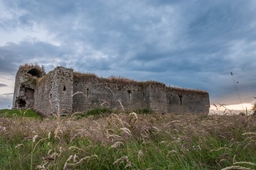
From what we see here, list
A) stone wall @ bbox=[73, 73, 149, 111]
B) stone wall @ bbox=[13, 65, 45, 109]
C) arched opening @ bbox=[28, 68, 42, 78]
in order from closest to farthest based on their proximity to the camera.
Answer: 1. stone wall @ bbox=[73, 73, 149, 111]
2. stone wall @ bbox=[13, 65, 45, 109]
3. arched opening @ bbox=[28, 68, 42, 78]

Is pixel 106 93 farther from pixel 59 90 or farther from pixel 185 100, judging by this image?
pixel 185 100

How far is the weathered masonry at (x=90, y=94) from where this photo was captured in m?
20.3

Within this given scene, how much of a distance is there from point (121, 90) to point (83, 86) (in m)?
4.72

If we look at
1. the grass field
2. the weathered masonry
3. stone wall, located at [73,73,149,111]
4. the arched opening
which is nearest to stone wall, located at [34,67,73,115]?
the weathered masonry

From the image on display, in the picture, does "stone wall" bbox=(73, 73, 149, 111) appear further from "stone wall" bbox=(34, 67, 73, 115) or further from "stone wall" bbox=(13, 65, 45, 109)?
"stone wall" bbox=(13, 65, 45, 109)

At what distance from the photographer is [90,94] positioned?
22.3m

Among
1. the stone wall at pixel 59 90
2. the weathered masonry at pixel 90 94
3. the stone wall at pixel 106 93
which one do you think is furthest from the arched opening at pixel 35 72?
the stone wall at pixel 106 93

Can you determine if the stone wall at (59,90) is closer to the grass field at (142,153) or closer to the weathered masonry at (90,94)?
the weathered masonry at (90,94)

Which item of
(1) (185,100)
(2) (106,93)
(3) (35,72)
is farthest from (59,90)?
(1) (185,100)

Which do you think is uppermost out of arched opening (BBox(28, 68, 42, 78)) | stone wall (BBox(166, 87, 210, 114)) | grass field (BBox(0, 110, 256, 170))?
arched opening (BBox(28, 68, 42, 78))

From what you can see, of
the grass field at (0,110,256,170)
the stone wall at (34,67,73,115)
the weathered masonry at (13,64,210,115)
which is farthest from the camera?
the weathered masonry at (13,64,210,115)

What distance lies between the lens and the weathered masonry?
20.3m

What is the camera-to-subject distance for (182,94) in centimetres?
3081

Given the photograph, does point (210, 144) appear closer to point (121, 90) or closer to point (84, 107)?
point (84, 107)
